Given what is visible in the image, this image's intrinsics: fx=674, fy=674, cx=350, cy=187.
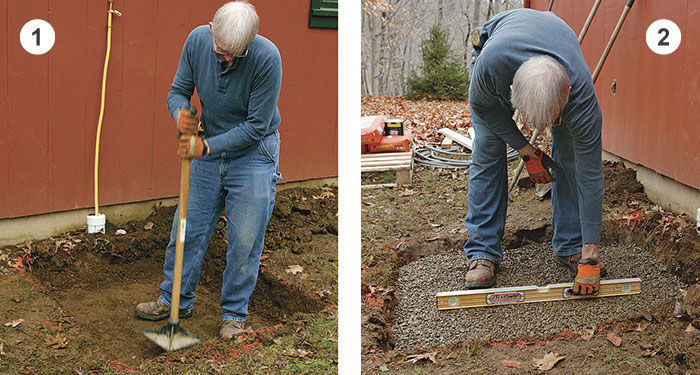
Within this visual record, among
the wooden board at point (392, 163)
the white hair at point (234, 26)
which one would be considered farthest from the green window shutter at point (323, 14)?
the white hair at point (234, 26)

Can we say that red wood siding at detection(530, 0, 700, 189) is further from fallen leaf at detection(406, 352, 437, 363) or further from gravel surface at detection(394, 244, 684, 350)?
fallen leaf at detection(406, 352, 437, 363)

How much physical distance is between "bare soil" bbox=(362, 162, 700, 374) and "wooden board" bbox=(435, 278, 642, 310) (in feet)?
0.32

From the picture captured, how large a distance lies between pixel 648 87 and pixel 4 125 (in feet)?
9.96

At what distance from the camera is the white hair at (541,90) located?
2312 millimetres

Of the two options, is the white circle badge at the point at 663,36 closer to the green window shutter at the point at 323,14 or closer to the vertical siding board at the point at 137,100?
the green window shutter at the point at 323,14

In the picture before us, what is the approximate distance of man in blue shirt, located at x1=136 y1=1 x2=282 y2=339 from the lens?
253 centimetres

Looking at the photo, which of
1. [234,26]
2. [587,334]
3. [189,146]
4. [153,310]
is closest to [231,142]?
[189,146]

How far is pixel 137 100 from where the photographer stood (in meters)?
3.68

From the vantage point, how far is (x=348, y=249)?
2.19m

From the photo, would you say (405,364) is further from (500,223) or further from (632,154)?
(632,154)

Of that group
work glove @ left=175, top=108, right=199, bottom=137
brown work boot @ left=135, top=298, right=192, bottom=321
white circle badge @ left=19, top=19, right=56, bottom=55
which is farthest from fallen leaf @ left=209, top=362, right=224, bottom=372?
white circle badge @ left=19, top=19, right=56, bottom=55

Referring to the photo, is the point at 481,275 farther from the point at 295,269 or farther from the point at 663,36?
the point at 663,36

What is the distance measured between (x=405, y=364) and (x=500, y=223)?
0.87 metres

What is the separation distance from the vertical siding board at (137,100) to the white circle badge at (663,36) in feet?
8.12
